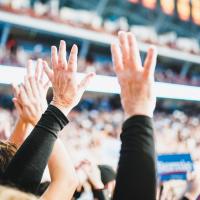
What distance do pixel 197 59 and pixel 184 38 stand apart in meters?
1.98

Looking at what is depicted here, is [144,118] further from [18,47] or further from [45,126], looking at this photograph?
Result: [18,47]

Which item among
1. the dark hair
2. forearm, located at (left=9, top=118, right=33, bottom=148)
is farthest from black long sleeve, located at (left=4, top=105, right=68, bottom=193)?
forearm, located at (left=9, top=118, right=33, bottom=148)

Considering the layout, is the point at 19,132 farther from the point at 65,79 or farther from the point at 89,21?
the point at 89,21

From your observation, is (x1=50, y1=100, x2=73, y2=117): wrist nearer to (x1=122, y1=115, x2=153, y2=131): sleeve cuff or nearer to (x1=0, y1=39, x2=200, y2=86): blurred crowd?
(x1=122, y1=115, x2=153, y2=131): sleeve cuff

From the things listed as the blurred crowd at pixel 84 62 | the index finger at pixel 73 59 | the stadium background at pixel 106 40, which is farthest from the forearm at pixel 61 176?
the blurred crowd at pixel 84 62

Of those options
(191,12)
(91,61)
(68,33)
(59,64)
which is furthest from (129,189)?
(191,12)

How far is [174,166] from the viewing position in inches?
109

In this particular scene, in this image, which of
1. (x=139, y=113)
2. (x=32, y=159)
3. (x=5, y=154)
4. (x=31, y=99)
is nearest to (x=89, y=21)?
(x=31, y=99)

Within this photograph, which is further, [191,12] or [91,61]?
[191,12]

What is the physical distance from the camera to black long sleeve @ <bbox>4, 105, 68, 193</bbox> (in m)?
1.28

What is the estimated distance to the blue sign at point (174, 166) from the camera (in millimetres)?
2678

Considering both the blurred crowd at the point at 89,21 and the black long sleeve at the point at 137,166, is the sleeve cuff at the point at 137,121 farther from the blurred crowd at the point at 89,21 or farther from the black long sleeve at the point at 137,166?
the blurred crowd at the point at 89,21

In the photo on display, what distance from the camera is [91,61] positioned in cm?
2102

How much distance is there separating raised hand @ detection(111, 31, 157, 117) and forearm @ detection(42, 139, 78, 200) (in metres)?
0.40
